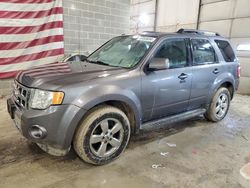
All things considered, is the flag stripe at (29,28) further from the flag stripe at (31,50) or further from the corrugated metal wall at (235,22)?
the corrugated metal wall at (235,22)

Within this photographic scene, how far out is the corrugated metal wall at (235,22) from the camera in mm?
7020

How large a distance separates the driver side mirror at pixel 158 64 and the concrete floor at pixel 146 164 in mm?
1129

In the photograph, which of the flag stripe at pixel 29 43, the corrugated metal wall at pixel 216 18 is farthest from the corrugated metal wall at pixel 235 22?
the flag stripe at pixel 29 43

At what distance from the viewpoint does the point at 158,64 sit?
Answer: 2.77m

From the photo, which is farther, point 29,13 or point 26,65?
point 26,65

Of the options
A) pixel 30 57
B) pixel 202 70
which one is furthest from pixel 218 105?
pixel 30 57

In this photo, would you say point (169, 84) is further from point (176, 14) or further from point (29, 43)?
point (176, 14)

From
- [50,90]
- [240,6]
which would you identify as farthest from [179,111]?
[240,6]

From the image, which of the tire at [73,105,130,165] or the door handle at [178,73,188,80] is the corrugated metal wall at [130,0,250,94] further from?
the tire at [73,105,130,165]

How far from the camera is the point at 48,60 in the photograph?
5.89m

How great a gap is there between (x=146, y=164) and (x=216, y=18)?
269 inches

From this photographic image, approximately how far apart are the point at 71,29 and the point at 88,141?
447 cm

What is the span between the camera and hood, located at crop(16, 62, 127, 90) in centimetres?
229

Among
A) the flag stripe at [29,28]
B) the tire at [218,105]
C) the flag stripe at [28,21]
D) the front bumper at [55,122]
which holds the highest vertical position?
the flag stripe at [28,21]
